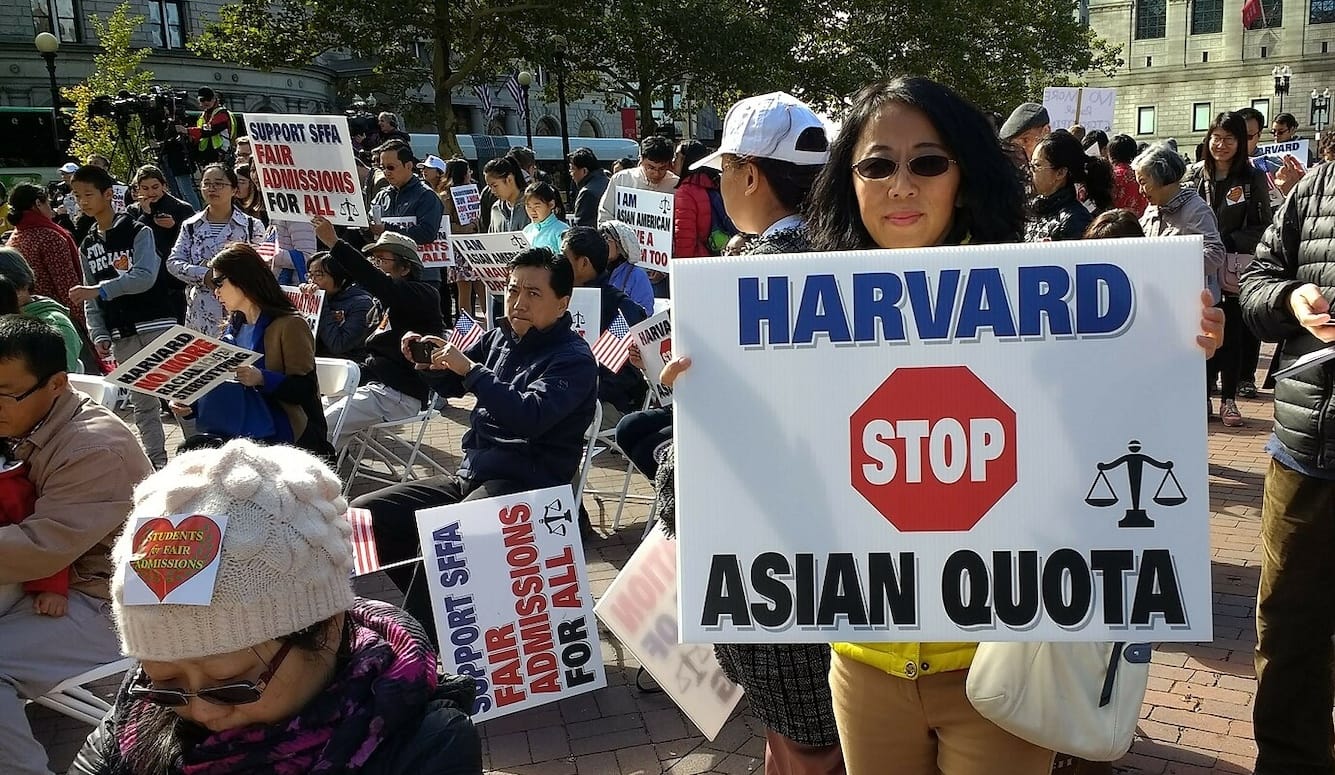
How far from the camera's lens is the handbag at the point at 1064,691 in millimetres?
1698

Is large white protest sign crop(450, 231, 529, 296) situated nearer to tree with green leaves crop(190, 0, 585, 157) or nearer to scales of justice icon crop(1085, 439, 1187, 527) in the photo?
scales of justice icon crop(1085, 439, 1187, 527)

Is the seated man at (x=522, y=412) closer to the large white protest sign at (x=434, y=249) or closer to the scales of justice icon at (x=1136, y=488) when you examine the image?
the scales of justice icon at (x=1136, y=488)

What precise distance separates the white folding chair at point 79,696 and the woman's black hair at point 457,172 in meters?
10.9

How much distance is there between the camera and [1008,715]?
1701mm

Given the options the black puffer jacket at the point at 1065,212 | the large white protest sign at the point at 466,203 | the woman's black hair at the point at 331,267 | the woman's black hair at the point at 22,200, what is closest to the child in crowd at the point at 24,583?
the woman's black hair at the point at 331,267

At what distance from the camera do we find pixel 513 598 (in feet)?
12.5

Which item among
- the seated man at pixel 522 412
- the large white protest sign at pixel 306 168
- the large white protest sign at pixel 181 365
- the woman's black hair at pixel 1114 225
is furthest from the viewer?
the large white protest sign at pixel 306 168

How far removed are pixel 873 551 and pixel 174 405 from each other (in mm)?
3886

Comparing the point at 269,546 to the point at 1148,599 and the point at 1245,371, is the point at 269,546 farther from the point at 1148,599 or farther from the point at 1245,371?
the point at 1245,371

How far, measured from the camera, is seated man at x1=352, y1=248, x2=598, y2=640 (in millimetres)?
4156

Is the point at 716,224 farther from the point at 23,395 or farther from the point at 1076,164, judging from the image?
the point at 23,395

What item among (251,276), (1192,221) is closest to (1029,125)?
(1192,221)

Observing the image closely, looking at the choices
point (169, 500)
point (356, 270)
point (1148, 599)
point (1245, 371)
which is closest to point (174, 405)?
point (356, 270)

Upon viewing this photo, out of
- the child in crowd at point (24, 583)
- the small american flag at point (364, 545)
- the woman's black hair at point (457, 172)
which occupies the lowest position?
the small american flag at point (364, 545)
